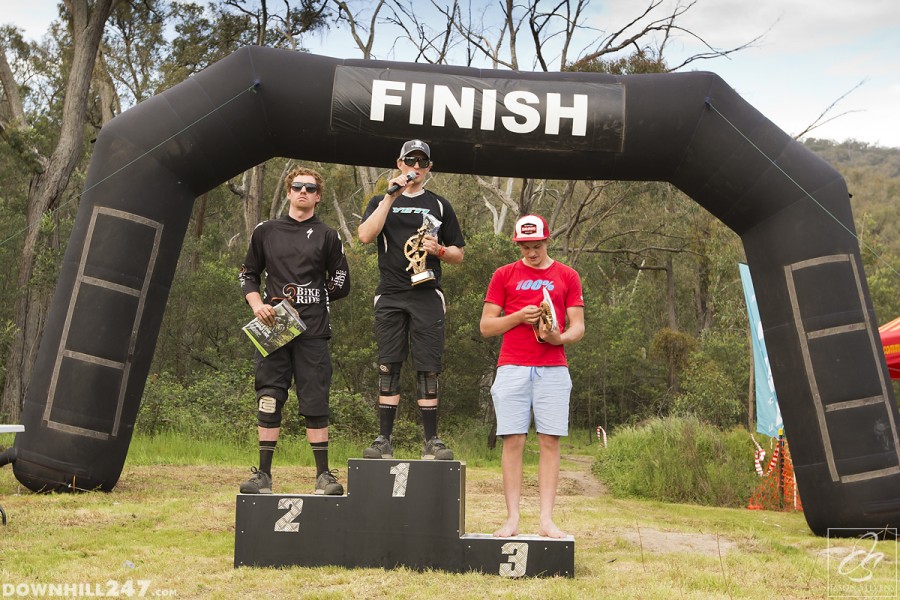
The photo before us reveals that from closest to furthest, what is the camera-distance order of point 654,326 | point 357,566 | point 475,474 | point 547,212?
1. point 357,566
2. point 475,474
3. point 547,212
4. point 654,326

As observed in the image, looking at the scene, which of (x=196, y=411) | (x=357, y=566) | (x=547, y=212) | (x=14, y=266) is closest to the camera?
(x=357, y=566)

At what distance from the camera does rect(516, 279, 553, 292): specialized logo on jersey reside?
5.70 m

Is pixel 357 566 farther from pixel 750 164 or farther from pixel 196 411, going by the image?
pixel 196 411

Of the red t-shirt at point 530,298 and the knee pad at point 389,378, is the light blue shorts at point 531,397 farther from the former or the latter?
the knee pad at point 389,378

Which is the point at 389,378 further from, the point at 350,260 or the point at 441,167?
the point at 350,260

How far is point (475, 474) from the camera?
1195 cm

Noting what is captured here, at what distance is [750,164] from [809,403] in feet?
7.09

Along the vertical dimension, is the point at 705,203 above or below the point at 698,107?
below

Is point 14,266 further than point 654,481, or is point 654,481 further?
point 14,266

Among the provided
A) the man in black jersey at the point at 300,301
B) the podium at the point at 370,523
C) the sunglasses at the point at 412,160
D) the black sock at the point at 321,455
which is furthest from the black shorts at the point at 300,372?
the sunglasses at the point at 412,160

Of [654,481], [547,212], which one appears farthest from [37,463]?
[547,212]

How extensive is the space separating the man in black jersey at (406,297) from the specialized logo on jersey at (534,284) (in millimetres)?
503

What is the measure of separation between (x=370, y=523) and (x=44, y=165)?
14788 mm

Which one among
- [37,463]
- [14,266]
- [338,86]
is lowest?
[37,463]
